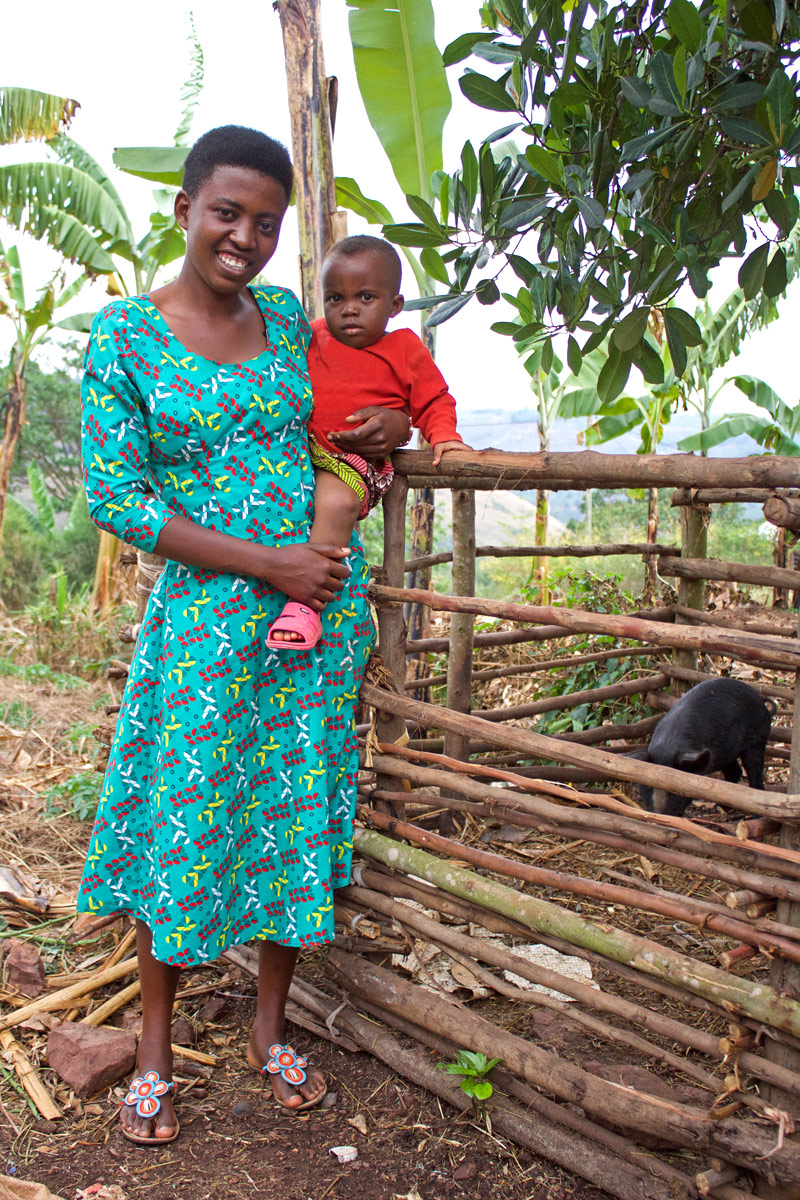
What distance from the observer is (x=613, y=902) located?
2.13 metres

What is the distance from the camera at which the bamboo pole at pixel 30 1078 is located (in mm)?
2107

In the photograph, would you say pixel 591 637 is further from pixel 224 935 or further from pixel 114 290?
pixel 114 290

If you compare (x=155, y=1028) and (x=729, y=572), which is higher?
(x=729, y=572)

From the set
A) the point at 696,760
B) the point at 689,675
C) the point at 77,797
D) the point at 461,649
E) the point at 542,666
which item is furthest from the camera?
the point at 542,666

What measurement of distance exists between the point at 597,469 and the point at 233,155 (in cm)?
100

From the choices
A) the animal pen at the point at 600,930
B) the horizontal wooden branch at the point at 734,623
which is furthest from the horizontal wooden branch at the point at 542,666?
the animal pen at the point at 600,930

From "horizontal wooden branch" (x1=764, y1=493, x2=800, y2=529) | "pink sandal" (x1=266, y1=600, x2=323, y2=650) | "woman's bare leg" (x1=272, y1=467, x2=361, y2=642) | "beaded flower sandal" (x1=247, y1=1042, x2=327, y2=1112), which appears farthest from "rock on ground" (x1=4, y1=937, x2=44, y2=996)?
"horizontal wooden branch" (x1=764, y1=493, x2=800, y2=529)

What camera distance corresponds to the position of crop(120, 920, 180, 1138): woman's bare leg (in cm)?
200

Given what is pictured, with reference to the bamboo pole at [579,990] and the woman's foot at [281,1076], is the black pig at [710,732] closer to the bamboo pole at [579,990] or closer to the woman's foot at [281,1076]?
the bamboo pole at [579,990]

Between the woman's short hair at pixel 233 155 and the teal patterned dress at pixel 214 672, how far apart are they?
279mm

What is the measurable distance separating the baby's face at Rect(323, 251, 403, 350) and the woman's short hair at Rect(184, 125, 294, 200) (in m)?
0.32

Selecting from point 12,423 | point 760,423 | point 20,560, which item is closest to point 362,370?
point 760,423

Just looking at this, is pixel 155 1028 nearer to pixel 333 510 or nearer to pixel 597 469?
pixel 333 510

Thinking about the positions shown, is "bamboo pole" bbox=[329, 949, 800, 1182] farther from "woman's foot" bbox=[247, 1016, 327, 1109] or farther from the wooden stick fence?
"woman's foot" bbox=[247, 1016, 327, 1109]
